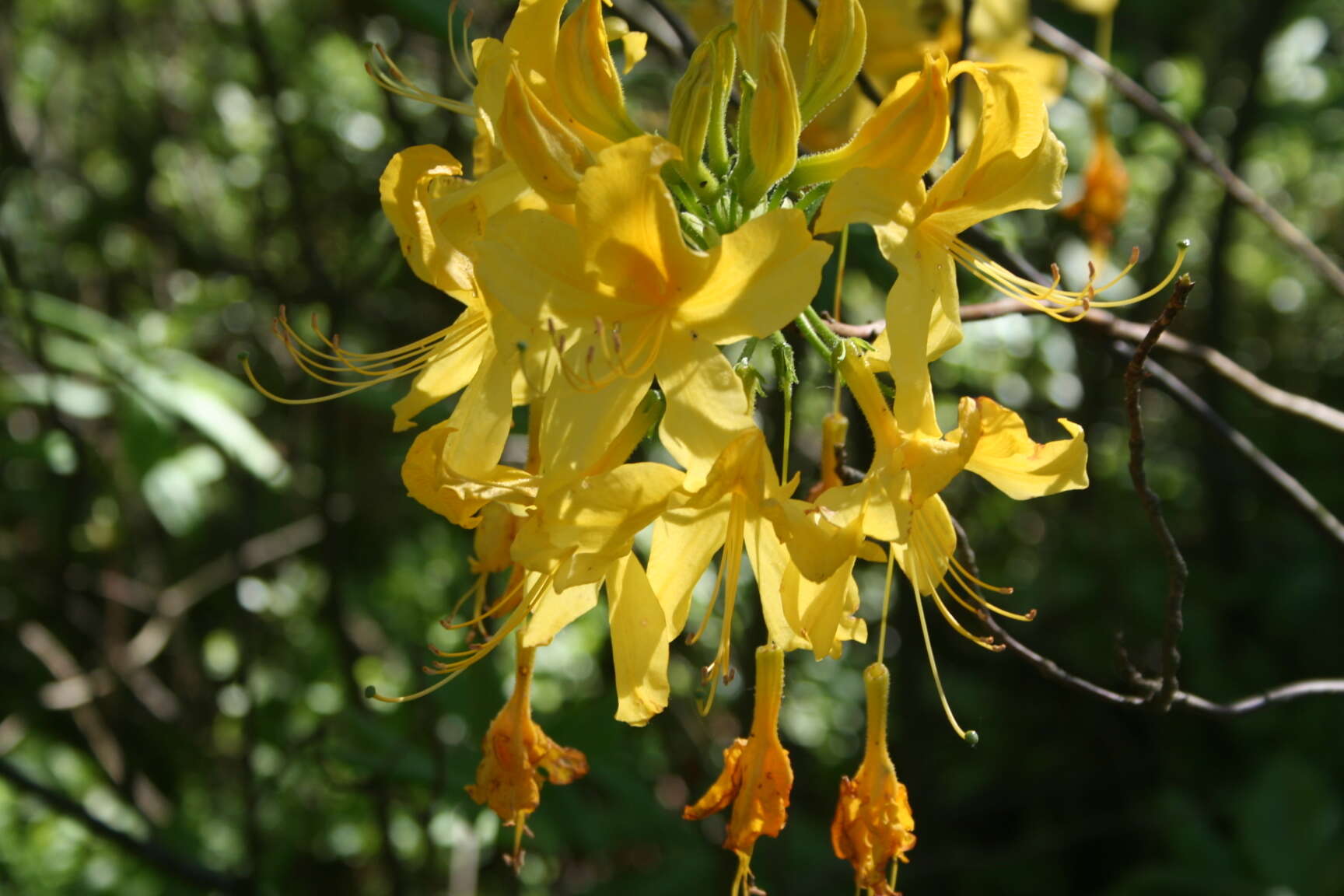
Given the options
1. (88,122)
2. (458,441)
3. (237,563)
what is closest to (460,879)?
(237,563)

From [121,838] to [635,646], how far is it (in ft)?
4.46

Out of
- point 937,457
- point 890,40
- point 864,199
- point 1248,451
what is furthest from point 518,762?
point 890,40

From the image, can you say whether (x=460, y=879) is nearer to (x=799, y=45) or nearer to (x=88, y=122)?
(x=799, y=45)

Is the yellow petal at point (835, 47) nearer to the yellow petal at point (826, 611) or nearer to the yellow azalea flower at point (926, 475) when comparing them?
the yellow azalea flower at point (926, 475)

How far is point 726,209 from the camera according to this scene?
134 centimetres

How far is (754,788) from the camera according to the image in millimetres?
1318

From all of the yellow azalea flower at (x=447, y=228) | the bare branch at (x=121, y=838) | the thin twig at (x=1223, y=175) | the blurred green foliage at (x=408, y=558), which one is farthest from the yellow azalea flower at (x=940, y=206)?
the bare branch at (x=121, y=838)

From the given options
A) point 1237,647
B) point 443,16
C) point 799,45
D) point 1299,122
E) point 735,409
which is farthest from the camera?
point 1237,647

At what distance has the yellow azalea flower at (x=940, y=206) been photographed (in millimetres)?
1194

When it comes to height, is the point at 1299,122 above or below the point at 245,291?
above

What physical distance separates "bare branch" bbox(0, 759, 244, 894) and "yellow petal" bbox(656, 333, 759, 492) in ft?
5.12

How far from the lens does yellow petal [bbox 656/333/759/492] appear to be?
1198 mm

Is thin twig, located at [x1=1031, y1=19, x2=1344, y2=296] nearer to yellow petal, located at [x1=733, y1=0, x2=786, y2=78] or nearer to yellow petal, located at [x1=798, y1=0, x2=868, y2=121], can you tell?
yellow petal, located at [x1=798, y1=0, x2=868, y2=121]

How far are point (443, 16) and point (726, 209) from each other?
41.6 inches
